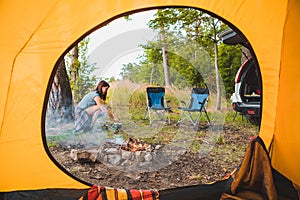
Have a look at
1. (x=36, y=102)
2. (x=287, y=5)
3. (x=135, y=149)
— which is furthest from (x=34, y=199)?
(x=135, y=149)

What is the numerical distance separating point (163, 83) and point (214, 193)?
2142 mm

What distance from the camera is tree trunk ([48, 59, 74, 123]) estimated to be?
5.46ft

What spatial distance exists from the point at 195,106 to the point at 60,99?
2.16 meters

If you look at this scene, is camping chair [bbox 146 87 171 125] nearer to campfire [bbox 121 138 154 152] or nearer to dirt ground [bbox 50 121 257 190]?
campfire [bbox 121 138 154 152]

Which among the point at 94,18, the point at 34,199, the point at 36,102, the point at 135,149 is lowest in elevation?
the point at 135,149

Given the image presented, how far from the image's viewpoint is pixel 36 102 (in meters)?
1.49

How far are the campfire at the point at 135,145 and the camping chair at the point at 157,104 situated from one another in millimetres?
313

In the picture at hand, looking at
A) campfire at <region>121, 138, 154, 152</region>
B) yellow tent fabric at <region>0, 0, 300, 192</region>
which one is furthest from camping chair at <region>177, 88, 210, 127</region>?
yellow tent fabric at <region>0, 0, 300, 192</region>

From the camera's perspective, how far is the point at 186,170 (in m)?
3.11

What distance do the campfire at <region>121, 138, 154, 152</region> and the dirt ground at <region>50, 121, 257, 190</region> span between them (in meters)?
0.38

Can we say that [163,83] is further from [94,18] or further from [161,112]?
[94,18]

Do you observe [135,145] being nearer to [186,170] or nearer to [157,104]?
[157,104]

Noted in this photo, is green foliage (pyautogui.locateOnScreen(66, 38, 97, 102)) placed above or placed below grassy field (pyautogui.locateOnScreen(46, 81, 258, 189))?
above

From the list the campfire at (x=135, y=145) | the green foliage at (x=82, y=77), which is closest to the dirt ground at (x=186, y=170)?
the campfire at (x=135, y=145)
